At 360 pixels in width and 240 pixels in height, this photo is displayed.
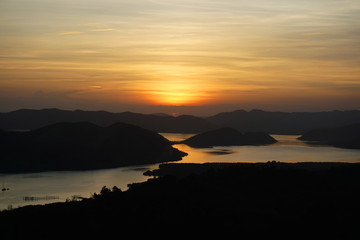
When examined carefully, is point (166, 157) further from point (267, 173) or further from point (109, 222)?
point (109, 222)

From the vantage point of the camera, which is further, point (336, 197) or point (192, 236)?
point (336, 197)

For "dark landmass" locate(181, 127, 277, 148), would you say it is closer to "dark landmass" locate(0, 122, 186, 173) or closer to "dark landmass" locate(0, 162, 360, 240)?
"dark landmass" locate(0, 122, 186, 173)

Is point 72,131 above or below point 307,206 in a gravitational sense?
above

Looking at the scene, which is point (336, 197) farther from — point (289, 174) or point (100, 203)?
point (100, 203)

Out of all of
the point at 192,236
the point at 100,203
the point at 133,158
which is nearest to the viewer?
the point at 192,236

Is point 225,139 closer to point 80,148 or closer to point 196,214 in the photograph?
point 80,148

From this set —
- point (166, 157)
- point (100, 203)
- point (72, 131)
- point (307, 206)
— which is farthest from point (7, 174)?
point (307, 206)

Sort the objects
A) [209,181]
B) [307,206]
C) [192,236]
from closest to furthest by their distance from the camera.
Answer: [192,236]
[307,206]
[209,181]
